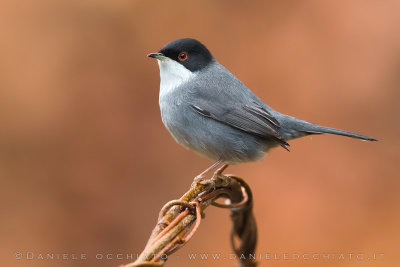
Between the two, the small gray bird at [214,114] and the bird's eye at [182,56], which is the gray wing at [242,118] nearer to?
the small gray bird at [214,114]

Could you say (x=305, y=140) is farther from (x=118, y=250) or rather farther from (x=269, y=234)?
(x=118, y=250)

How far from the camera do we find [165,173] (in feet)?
17.5

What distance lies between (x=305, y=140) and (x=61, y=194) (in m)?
2.78

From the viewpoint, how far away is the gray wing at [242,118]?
406 centimetres

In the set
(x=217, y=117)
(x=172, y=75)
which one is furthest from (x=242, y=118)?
(x=172, y=75)

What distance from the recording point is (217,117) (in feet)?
13.4

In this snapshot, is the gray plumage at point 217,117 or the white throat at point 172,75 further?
the white throat at point 172,75

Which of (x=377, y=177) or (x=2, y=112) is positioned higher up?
(x=2, y=112)

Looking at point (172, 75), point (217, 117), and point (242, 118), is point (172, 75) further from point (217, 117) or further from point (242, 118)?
point (242, 118)

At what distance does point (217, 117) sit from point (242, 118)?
23 cm

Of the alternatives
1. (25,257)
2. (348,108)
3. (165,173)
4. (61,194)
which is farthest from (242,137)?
(25,257)
